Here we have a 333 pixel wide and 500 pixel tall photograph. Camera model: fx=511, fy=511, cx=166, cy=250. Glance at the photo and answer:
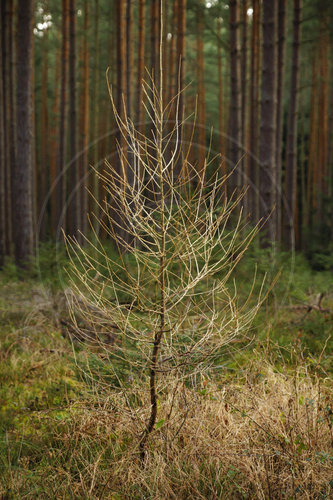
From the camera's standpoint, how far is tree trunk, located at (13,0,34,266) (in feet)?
31.0

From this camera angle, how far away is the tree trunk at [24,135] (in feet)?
31.0

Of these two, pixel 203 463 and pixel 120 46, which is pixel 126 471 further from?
pixel 120 46

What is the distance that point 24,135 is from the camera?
31.7ft

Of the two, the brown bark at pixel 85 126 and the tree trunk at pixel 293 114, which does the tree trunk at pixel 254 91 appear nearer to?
the tree trunk at pixel 293 114

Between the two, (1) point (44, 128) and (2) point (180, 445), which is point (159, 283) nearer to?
(2) point (180, 445)

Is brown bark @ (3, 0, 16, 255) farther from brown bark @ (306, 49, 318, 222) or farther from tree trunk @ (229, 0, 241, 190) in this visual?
brown bark @ (306, 49, 318, 222)

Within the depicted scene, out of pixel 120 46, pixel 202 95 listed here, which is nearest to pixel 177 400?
pixel 120 46

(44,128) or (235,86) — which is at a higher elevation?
(44,128)

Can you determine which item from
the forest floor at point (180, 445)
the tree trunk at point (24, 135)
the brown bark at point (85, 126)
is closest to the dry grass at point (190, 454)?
the forest floor at point (180, 445)

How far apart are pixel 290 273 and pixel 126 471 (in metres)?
4.85

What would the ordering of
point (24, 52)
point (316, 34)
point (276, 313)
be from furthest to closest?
point (316, 34) → point (24, 52) → point (276, 313)

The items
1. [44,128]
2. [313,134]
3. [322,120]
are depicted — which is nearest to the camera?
[322,120]

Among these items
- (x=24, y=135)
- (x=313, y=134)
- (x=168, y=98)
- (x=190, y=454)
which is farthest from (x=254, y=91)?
(x=190, y=454)

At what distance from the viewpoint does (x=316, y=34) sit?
57.5 feet
